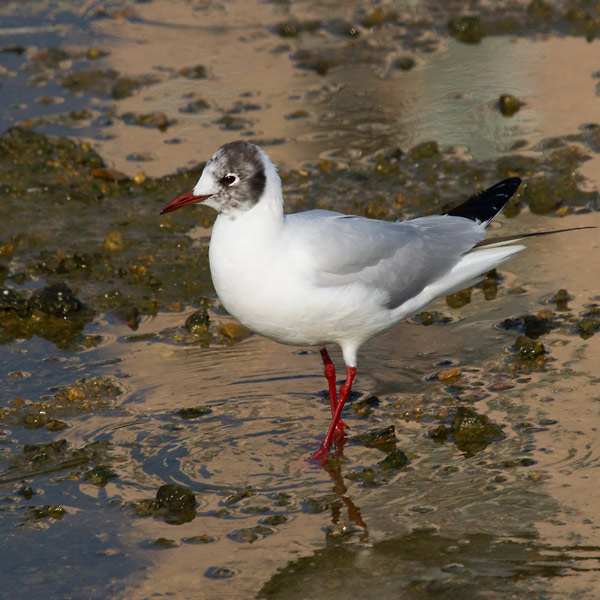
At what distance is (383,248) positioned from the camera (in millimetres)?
6172

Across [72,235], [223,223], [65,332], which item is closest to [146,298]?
[65,332]

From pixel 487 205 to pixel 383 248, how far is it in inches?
42.0

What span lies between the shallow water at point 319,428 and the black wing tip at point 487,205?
0.84 m

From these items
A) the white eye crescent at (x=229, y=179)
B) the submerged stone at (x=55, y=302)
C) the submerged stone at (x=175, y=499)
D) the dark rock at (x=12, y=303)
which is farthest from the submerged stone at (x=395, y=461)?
the dark rock at (x=12, y=303)

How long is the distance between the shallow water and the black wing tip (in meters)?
0.84

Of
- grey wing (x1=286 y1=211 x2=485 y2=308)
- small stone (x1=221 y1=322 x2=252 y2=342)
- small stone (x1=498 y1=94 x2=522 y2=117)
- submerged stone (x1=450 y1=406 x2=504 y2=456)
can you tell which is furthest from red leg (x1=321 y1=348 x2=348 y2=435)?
small stone (x1=498 y1=94 x2=522 y2=117)

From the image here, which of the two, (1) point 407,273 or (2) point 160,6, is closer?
(1) point 407,273

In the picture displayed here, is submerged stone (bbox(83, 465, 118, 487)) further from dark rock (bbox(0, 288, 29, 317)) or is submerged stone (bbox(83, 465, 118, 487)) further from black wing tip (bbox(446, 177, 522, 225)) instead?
black wing tip (bbox(446, 177, 522, 225))

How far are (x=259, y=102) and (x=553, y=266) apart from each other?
4.25 metres

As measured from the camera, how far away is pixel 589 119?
395 inches

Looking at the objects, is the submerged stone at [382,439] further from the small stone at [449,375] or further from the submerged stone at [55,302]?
the submerged stone at [55,302]

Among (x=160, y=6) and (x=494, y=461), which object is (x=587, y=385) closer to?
(x=494, y=461)

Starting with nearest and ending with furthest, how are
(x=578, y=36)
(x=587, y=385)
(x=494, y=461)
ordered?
(x=494, y=461)
(x=587, y=385)
(x=578, y=36)

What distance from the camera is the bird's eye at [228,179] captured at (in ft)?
18.7
